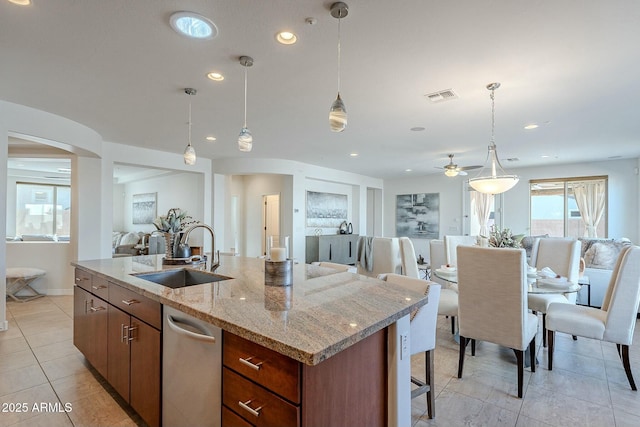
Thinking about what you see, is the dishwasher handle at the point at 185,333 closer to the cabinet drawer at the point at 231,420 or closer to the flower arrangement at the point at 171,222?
the cabinet drawer at the point at 231,420

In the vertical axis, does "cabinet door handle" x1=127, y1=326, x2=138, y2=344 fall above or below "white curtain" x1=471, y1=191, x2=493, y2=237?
below

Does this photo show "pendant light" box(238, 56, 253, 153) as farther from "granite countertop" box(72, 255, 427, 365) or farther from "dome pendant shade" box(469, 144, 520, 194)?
"dome pendant shade" box(469, 144, 520, 194)

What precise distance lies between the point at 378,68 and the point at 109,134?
4197mm

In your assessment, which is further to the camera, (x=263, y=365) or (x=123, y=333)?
(x=123, y=333)

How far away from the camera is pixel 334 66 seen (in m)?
2.57

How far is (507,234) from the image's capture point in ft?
10.9

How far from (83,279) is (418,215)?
814cm

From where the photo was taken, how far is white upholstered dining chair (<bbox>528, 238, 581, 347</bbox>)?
3.21m

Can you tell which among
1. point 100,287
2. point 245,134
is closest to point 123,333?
point 100,287

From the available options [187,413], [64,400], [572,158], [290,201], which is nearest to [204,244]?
[290,201]

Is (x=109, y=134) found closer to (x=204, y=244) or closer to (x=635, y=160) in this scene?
(x=204, y=244)

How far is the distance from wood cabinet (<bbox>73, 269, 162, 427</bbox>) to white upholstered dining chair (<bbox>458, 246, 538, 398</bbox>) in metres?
2.23

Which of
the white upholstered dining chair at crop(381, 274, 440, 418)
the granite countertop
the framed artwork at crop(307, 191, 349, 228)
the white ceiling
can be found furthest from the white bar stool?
the white upholstered dining chair at crop(381, 274, 440, 418)

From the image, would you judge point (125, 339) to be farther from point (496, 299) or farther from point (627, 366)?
point (627, 366)
